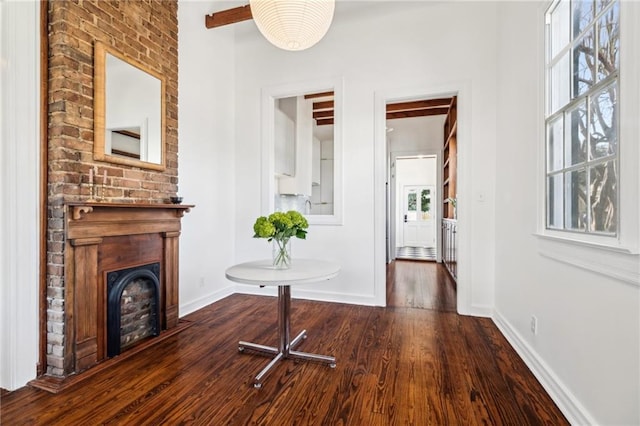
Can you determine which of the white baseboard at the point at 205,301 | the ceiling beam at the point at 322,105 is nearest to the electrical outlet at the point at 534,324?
the white baseboard at the point at 205,301

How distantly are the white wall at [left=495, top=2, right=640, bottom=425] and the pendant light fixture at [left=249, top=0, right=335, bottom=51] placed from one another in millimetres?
1532

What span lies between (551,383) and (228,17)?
4.15 m

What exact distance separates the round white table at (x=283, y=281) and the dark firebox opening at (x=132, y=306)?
81cm

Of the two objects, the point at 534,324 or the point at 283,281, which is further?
the point at 534,324

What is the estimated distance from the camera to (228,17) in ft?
10.8

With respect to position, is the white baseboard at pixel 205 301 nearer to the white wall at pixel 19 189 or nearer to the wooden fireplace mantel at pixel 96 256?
the wooden fireplace mantel at pixel 96 256

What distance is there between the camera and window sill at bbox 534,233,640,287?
117 cm

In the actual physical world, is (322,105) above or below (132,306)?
above

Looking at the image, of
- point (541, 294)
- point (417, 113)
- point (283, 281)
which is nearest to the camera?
point (283, 281)

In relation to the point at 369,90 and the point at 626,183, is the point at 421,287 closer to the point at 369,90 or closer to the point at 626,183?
the point at 369,90

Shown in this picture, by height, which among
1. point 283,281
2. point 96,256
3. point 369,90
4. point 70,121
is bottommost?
point 283,281

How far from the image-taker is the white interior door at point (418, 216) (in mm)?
10039

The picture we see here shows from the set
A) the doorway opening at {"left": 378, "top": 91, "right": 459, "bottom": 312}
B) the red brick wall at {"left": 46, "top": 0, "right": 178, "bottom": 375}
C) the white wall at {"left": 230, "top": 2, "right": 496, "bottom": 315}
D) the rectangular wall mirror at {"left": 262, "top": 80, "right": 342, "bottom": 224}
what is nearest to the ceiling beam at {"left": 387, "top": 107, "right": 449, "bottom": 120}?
the doorway opening at {"left": 378, "top": 91, "right": 459, "bottom": 312}

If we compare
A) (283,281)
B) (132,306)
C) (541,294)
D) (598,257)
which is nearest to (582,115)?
(598,257)
